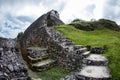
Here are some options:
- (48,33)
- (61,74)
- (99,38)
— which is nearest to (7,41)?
(61,74)

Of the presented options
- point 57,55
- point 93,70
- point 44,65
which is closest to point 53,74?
point 44,65

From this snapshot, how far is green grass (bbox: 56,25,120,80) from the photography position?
1798 cm

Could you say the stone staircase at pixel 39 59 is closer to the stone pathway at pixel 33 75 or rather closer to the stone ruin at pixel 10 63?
the stone pathway at pixel 33 75

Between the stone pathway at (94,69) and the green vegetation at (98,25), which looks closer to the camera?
the stone pathway at (94,69)

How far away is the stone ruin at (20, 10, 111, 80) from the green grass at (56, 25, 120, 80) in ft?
Answer: 1.70

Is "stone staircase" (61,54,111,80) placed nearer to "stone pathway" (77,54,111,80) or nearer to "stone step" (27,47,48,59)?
"stone pathway" (77,54,111,80)

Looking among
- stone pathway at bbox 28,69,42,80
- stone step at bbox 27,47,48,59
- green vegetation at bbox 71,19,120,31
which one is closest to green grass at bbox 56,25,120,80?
green vegetation at bbox 71,19,120,31

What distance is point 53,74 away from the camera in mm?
18375

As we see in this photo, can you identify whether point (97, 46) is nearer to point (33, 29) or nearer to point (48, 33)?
point (48, 33)

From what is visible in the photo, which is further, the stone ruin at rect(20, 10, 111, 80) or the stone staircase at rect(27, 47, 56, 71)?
the stone staircase at rect(27, 47, 56, 71)

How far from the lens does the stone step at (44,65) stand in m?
19.0

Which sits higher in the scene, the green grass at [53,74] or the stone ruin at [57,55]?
the stone ruin at [57,55]

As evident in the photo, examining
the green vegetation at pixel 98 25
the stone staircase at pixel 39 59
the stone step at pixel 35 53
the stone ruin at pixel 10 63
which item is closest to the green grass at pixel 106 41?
the green vegetation at pixel 98 25

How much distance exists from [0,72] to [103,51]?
14.0 metres
